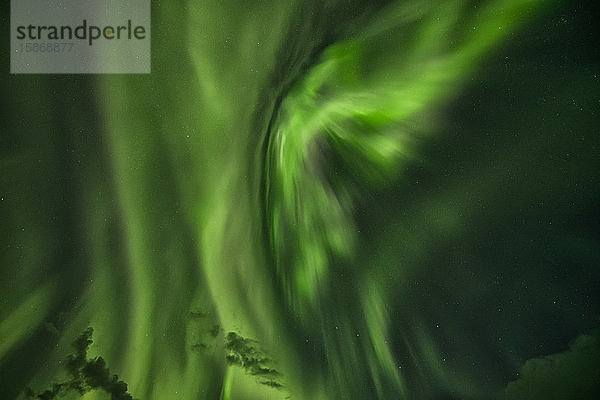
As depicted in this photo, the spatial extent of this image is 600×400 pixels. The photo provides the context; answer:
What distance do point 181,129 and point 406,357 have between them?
0.77 m

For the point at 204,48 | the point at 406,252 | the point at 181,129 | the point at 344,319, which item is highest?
the point at 204,48

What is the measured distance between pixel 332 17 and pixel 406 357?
83 centimetres

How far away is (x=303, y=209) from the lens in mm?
1530

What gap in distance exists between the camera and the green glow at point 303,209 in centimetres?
149

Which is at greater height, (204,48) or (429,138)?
(204,48)

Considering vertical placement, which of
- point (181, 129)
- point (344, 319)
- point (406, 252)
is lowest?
point (344, 319)

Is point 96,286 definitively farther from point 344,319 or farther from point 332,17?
point 332,17

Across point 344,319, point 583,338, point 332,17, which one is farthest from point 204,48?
point 583,338

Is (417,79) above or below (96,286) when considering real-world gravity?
above

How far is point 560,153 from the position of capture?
149cm

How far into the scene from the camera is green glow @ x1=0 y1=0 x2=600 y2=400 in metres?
1.49

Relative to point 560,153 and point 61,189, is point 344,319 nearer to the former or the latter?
point 560,153

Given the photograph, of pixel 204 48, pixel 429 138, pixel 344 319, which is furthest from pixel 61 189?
pixel 429 138

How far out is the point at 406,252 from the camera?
1.51 m
